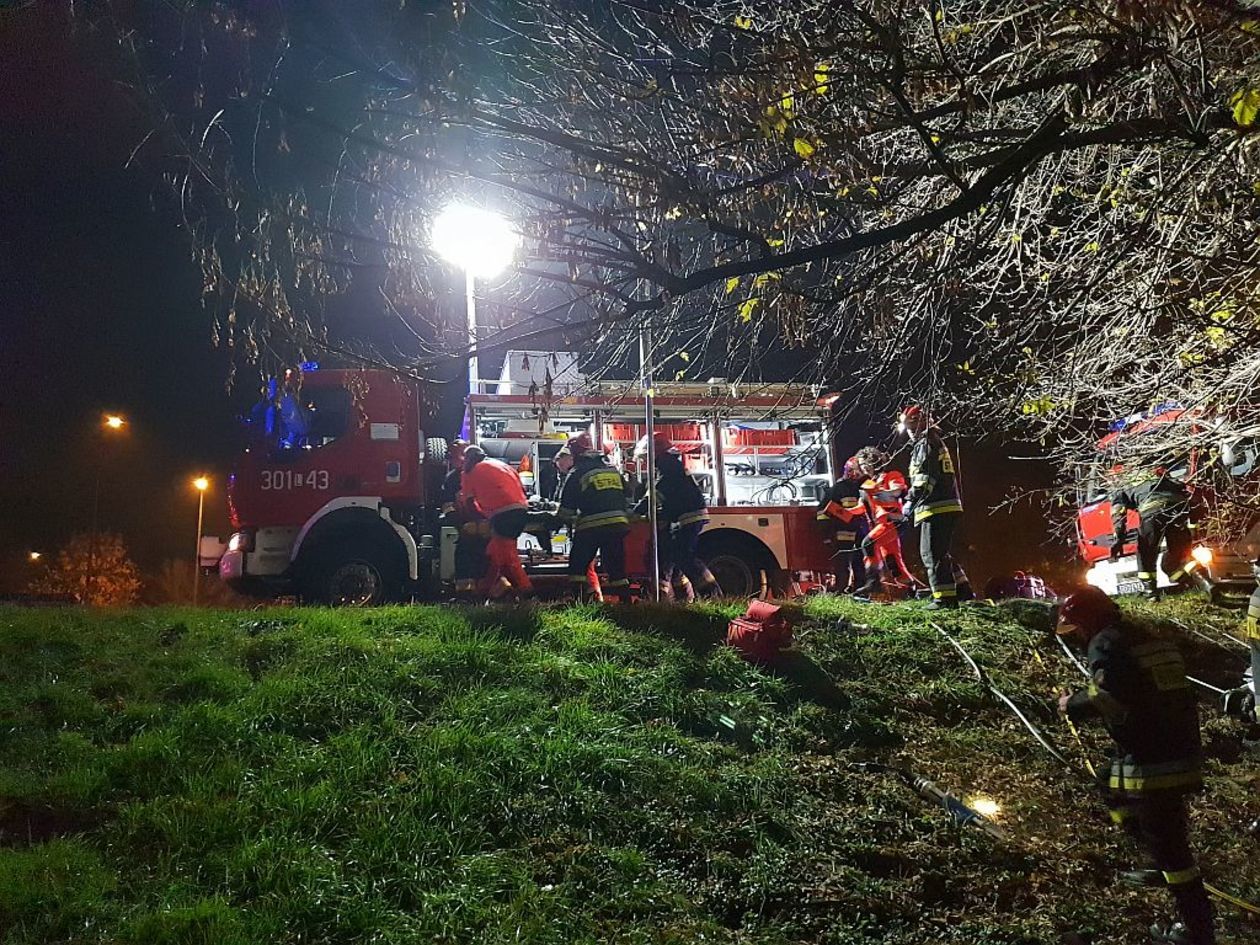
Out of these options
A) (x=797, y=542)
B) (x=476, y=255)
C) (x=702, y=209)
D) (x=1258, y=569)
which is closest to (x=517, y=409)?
(x=797, y=542)

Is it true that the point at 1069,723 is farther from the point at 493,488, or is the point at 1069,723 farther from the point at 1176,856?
the point at 493,488

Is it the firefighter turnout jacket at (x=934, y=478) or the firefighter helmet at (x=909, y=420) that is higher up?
the firefighter helmet at (x=909, y=420)

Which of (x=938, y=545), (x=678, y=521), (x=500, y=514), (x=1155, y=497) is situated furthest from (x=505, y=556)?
(x=1155, y=497)

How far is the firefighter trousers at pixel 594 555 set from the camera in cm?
818

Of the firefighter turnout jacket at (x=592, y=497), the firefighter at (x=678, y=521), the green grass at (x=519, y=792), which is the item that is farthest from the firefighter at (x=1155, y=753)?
the firefighter at (x=678, y=521)

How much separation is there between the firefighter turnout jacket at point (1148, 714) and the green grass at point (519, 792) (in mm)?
695

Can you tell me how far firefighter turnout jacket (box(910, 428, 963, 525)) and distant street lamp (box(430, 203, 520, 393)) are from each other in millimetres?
4281

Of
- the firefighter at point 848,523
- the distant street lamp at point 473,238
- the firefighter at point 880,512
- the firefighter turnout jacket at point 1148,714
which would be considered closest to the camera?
the firefighter turnout jacket at point 1148,714

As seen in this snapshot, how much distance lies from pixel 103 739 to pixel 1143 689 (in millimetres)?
4851

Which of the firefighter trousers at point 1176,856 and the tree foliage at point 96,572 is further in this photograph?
the tree foliage at point 96,572

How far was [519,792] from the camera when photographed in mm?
4047

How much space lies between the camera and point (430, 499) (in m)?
9.14

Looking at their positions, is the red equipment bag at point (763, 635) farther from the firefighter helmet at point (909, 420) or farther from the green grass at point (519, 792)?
the firefighter helmet at point (909, 420)

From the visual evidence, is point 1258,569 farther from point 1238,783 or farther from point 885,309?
point 885,309
